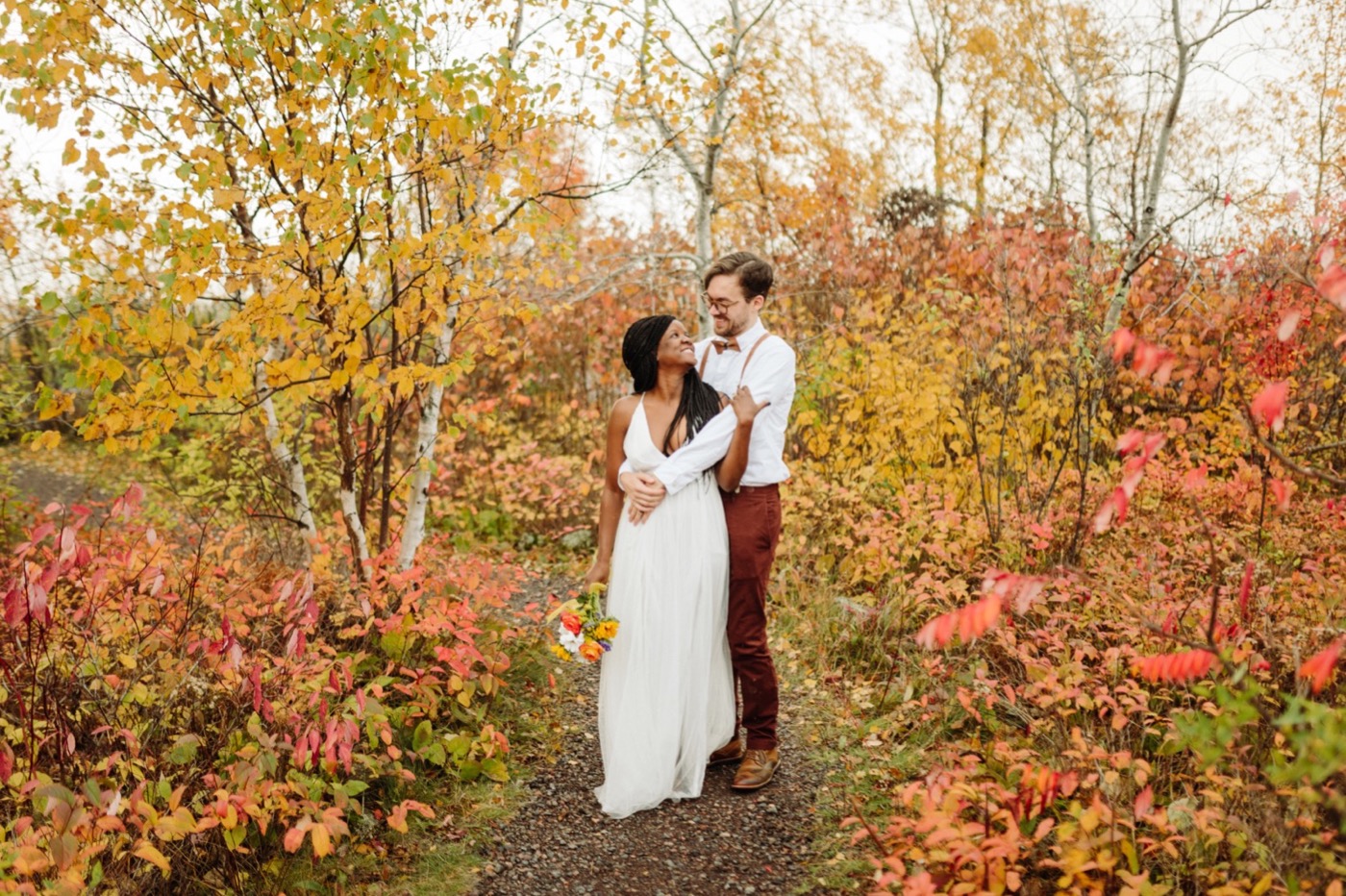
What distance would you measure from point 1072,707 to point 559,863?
2147 mm

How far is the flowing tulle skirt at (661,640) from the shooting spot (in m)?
3.55

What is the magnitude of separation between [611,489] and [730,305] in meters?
0.93

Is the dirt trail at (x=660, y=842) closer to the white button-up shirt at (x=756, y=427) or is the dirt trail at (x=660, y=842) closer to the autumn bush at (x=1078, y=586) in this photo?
the autumn bush at (x=1078, y=586)

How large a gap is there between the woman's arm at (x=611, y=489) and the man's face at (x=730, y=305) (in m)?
0.48

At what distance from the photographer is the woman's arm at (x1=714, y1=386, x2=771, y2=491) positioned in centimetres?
338

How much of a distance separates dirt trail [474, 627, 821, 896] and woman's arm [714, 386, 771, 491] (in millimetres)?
1345

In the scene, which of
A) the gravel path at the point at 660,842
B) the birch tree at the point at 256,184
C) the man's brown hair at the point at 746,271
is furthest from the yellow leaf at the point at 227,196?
the gravel path at the point at 660,842

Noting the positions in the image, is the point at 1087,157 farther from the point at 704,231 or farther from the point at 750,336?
the point at 750,336

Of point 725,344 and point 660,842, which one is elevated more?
point 725,344

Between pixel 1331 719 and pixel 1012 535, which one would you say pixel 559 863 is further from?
pixel 1012 535

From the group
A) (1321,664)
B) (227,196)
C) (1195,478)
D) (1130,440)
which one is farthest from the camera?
(227,196)

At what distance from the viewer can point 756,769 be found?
12.3 feet

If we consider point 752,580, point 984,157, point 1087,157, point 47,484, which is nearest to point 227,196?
point 752,580

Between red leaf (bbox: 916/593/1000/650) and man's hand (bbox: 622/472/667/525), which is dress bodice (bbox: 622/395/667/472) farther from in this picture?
red leaf (bbox: 916/593/1000/650)
